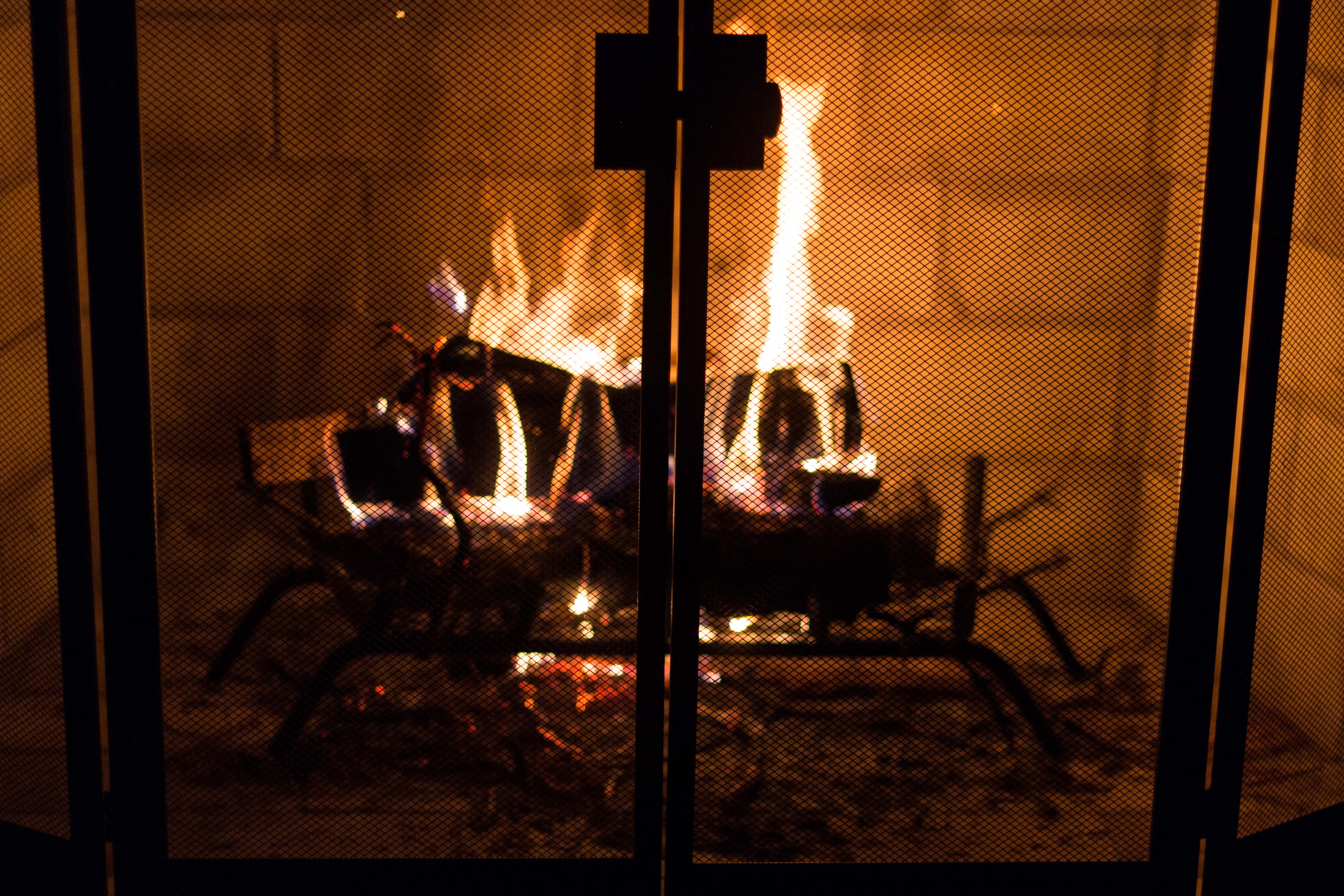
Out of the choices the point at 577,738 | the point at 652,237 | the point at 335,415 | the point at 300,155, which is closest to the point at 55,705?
the point at 335,415

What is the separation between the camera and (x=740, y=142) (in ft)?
5.71

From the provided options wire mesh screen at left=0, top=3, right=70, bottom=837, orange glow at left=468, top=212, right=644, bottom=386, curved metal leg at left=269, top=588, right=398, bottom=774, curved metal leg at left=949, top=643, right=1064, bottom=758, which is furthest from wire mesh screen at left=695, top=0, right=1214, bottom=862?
wire mesh screen at left=0, top=3, right=70, bottom=837

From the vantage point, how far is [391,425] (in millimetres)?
1869

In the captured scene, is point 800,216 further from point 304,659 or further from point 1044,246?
point 304,659

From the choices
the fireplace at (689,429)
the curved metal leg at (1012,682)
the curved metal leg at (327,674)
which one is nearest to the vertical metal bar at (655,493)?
the fireplace at (689,429)

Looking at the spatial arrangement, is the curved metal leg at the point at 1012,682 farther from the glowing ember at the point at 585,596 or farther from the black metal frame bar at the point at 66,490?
the black metal frame bar at the point at 66,490

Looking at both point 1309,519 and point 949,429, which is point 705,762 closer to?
point 949,429

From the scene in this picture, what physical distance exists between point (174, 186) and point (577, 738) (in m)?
1.11

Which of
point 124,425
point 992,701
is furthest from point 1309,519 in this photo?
point 124,425

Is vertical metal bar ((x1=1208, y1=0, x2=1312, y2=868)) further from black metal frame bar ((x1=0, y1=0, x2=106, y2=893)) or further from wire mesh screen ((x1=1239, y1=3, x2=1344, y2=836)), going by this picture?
black metal frame bar ((x1=0, y1=0, x2=106, y2=893))

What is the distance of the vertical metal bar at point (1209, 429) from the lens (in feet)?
5.73

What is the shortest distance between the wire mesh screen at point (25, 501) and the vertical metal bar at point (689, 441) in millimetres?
1006

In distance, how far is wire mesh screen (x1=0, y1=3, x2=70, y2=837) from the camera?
1841 mm

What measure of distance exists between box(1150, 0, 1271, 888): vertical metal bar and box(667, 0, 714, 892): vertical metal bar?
2.55 ft
